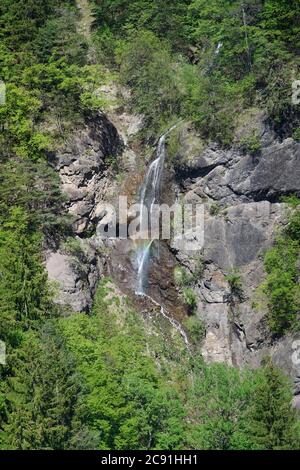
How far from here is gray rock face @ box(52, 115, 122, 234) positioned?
41.7m

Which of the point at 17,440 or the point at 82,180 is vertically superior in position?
the point at 82,180

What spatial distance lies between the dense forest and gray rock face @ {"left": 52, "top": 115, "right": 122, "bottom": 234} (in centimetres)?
111

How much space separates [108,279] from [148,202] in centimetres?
618

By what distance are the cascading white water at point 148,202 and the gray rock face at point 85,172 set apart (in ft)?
7.97

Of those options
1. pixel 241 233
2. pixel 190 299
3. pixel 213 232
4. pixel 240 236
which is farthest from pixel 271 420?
pixel 213 232

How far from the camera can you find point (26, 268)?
110ft

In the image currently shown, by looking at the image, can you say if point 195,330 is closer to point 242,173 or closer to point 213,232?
point 213,232

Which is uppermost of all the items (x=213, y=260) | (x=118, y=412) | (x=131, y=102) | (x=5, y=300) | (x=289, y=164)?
(x=131, y=102)

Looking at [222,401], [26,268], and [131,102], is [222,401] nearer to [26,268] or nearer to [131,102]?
[26,268]

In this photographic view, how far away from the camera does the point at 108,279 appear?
4084cm

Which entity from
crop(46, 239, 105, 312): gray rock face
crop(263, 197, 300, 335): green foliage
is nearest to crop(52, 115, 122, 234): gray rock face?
crop(46, 239, 105, 312): gray rock face
